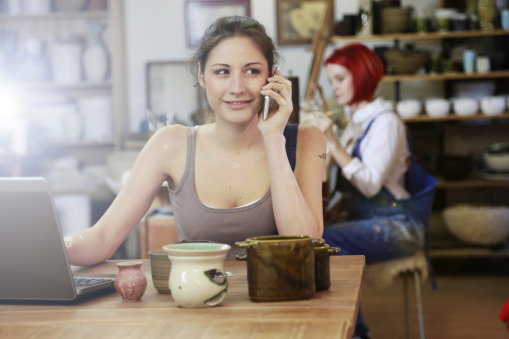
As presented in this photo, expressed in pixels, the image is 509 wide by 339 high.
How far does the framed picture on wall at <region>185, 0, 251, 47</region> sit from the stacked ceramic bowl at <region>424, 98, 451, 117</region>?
152 centimetres

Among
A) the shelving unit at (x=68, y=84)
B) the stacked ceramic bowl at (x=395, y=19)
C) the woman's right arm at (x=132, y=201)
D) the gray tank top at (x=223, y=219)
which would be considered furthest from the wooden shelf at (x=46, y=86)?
the gray tank top at (x=223, y=219)

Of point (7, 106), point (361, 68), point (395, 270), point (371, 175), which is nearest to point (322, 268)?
point (395, 270)

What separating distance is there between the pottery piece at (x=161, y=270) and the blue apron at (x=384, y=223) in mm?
1397

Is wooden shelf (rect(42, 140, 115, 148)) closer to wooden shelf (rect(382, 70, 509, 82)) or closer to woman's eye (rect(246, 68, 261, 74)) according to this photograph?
wooden shelf (rect(382, 70, 509, 82))

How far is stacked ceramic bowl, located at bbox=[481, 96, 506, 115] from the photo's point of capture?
3.67m

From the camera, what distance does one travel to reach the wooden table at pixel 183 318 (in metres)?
0.72

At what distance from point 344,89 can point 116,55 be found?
7.04 feet

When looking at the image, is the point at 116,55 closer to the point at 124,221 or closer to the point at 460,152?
the point at 460,152

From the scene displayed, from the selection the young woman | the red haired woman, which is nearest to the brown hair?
the young woman

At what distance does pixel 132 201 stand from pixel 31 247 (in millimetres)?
549

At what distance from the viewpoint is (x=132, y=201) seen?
1.43 meters

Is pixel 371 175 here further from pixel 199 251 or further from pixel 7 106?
pixel 7 106

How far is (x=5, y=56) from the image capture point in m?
4.27

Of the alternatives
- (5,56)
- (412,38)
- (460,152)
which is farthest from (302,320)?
(5,56)
